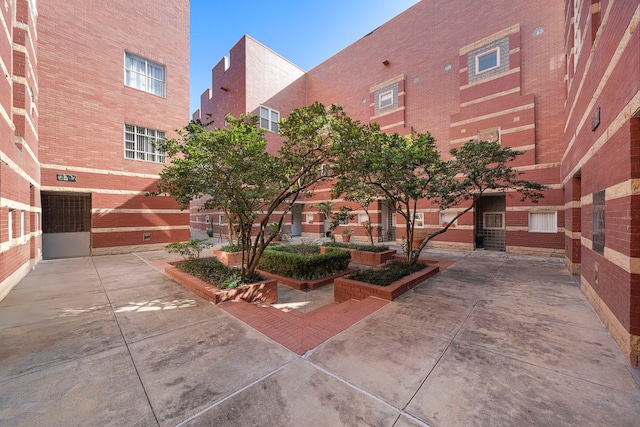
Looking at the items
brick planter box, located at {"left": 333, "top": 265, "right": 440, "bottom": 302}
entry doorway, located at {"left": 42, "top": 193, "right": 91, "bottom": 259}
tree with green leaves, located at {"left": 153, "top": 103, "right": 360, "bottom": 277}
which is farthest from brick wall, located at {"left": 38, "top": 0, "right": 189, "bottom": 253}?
brick planter box, located at {"left": 333, "top": 265, "right": 440, "bottom": 302}

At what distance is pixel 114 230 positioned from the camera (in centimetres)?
1316

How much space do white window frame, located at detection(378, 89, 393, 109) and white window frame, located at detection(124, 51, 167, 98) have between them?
573 inches

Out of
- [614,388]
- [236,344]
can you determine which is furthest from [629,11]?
[236,344]

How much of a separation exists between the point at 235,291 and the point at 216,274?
1388 millimetres

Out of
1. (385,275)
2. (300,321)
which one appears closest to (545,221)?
(385,275)

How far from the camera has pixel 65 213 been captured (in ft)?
42.0

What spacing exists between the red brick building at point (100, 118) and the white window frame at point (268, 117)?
21.7 ft

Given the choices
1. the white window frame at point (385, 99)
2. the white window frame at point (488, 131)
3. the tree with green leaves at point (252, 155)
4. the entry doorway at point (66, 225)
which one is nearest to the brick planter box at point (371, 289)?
the tree with green leaves at point (252, 155)

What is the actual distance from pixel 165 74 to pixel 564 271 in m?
21.6

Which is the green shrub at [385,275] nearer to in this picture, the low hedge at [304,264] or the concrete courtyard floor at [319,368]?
the concrete courtyard floor at [319,368]

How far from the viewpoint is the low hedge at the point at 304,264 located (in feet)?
28.0

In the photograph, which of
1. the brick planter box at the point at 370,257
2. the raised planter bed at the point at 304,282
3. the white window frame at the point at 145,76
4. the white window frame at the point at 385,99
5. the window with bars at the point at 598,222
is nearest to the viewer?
the window with bars at the point at 598,222

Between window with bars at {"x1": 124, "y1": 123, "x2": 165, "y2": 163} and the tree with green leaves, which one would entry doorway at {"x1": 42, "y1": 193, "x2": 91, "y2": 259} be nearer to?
window with bars at {"x1": 124, "y1": 123, "x2": 165, "y2": 163}

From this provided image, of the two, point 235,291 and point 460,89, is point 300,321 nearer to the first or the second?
point 235,291
